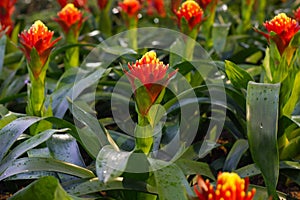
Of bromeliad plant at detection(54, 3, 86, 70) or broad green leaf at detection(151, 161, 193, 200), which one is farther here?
bromeliad plant at detection(54, 3, 86, 70)

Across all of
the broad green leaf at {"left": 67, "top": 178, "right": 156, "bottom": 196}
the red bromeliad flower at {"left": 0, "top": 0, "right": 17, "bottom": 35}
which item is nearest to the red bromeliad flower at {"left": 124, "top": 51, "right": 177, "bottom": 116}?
the broad green leaf at {"left": 67, "top": 178, "right": 156, "bottom": 196}

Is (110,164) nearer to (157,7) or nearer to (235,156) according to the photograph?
(235,156)

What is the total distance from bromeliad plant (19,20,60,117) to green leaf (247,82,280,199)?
1.97 feet

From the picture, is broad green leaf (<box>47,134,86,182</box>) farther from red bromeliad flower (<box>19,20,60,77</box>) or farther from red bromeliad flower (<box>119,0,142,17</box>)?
red bromeliad flower (<box>119,0,142,17</box>)

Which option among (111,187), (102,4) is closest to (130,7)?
(102,4)

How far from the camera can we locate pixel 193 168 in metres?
1.53

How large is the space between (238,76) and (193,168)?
326 millimetres

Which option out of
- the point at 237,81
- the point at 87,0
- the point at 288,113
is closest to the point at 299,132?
the point at 288,113

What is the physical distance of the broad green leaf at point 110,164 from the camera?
1131mm

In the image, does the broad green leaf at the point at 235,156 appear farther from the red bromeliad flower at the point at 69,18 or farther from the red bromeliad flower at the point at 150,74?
the red bromeliad flower at the point at 69,18

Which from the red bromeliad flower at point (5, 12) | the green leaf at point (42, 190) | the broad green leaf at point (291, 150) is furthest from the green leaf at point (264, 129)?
the red bromeliad flower at point (5, 12)

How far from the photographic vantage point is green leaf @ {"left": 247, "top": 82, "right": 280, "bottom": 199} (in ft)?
4.45

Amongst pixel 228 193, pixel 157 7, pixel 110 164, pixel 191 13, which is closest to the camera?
pixel 228 193

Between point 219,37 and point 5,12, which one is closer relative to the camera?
point 219,37
